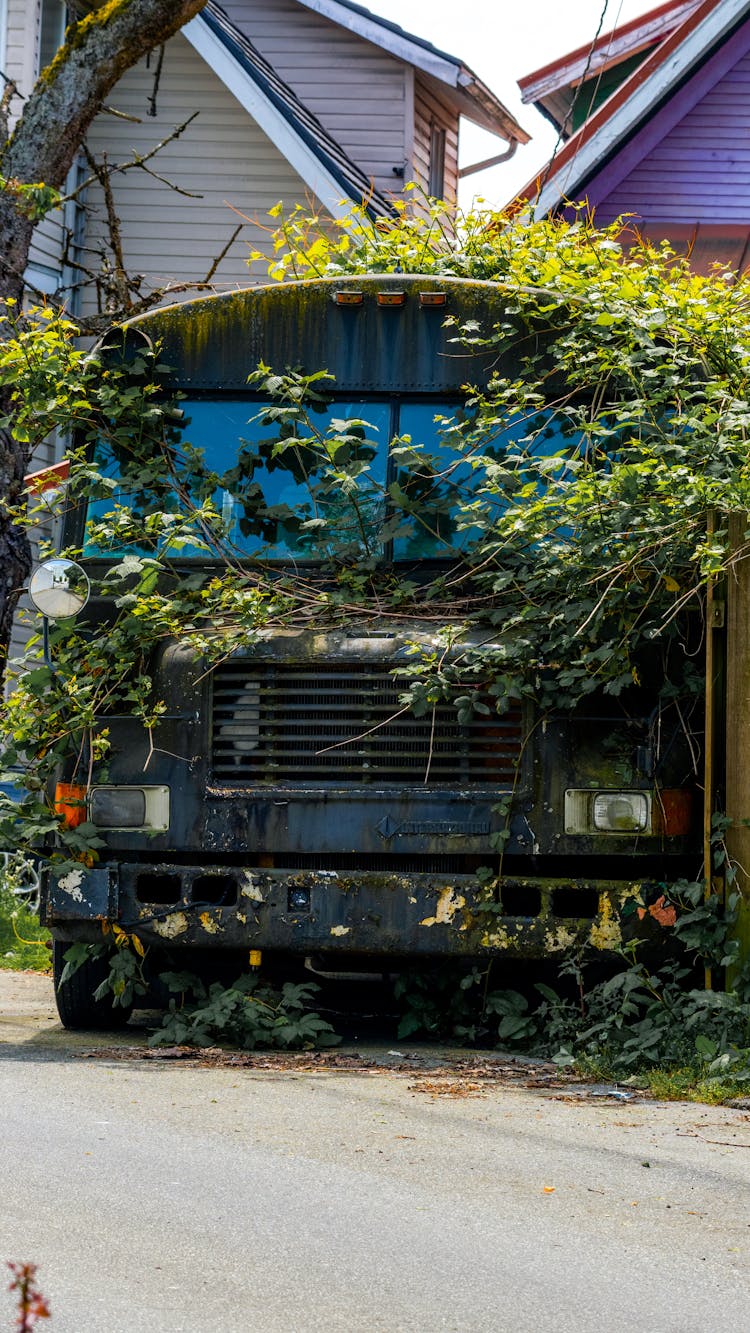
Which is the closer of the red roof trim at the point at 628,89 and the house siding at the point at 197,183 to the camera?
the red roof trim at the point at 628,89

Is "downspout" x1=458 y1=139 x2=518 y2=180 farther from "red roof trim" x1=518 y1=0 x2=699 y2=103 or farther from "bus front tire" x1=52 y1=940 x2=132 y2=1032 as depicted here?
"bus front tire" x1=52 y1=940 x2=132 y2=1032

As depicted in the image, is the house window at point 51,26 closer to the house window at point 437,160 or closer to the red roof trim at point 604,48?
the house window at point 437,160

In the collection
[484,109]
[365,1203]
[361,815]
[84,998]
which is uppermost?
[484,109]

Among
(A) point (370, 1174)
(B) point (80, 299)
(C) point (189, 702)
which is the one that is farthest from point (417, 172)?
(A) point (370, 1174)

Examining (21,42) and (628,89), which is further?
(21,42)

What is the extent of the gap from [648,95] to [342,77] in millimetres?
5683

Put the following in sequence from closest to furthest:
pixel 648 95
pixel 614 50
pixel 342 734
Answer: pixel 342 734 < pixel 648 95 < pixel 614 50

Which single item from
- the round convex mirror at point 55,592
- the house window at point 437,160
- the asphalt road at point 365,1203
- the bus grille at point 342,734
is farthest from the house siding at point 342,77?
the asphalt road at point 365,1203

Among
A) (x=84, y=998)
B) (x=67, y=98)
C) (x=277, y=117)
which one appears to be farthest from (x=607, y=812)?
(x=277, y=117)

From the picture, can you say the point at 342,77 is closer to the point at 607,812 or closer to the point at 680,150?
the point at 680,150

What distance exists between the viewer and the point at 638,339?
7.32m

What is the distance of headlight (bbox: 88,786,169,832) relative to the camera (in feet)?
22.9

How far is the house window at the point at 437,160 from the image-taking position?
2134 cm

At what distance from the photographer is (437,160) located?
70.9 ft
